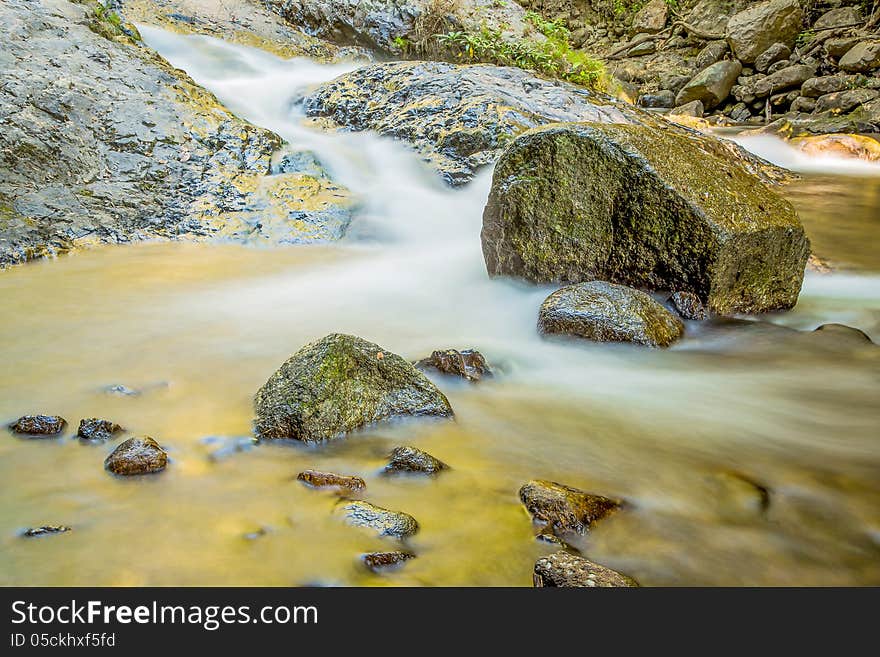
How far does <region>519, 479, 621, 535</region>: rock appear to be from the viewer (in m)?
2.28

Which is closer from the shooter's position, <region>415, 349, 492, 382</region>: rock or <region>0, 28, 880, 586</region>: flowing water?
<region>0, 28, 880, 586</region>: flowing water

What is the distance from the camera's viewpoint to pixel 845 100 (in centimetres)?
1730

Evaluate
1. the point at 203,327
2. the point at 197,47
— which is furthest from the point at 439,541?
the point at 197,47

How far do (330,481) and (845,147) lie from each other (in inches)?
524

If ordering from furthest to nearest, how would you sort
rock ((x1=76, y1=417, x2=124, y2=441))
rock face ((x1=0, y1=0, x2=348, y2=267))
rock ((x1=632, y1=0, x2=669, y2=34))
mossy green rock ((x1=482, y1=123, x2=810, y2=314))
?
rock ((x1=632, y1=0, x2=669, y2=34))
rock face ((x1=0, y1=0, x2=348, y2=267))
mossy green rock ((x1=482, y1=123, x2=810, y2=314))
rock ((x1=76, y1=417, x2=124, y2=441))

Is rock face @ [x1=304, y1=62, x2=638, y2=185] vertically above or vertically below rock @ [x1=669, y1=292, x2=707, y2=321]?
above

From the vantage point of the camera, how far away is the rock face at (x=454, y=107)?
25.4 feet

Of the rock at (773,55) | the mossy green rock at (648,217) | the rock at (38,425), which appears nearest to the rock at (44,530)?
the rock at (38,425)

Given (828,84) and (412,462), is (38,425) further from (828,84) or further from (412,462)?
(828,84)

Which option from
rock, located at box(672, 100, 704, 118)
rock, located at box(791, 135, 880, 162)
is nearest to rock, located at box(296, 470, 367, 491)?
rock, located at box(791, 135, 880, 162)

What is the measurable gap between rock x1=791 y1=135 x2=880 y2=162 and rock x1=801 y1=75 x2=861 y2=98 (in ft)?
20.6

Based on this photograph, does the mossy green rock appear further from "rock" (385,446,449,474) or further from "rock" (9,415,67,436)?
"rock" (9,415,67,436)

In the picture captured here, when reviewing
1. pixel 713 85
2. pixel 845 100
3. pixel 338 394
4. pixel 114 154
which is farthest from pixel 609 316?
pixel 713 85
